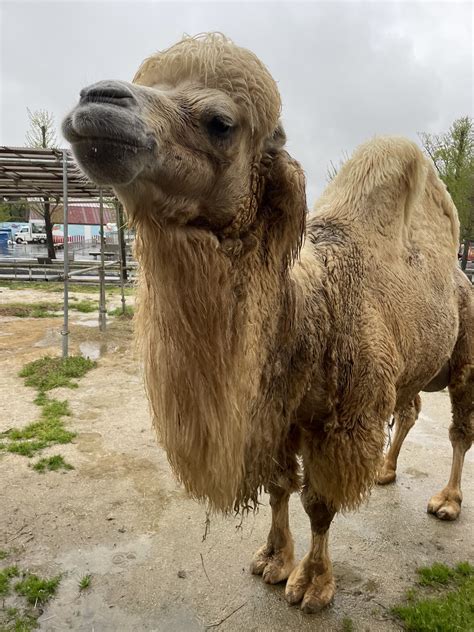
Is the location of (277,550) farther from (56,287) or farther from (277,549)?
(56,287)

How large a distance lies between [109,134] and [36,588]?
2.49 m

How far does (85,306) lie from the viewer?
445 inches

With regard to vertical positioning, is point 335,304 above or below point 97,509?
above

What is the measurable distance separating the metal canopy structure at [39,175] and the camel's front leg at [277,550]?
2.28m

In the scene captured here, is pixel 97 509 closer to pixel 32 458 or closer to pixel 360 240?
pixel 32 458

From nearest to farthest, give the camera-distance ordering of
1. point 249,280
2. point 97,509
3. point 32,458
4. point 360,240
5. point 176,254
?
point 176,254
point 249,280
point 360,240
point 97,509
point 32,458

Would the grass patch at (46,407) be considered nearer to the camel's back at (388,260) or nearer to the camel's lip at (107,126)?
the camel's back at (388,260)

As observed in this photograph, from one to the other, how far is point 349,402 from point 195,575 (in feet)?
4.78

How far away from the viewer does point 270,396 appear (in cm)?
191


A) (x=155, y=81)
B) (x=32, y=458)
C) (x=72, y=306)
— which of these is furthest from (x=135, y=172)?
(x=72, y=306)

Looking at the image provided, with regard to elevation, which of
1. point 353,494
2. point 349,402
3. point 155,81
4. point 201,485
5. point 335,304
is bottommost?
point 353,494

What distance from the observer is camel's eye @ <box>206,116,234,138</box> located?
1.44 m

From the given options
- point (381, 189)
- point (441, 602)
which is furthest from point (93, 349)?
point (441, 602)

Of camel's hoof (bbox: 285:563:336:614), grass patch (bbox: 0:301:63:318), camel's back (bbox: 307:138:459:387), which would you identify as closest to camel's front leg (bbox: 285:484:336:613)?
camel's hoof (bbox: 285:563:336:614)
